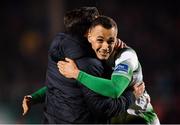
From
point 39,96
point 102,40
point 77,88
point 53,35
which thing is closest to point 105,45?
point 102,40

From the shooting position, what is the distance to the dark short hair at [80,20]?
11.3 ft

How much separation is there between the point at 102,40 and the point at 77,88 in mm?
314

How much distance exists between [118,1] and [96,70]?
6698 millimetres

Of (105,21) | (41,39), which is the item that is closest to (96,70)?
(105,21)

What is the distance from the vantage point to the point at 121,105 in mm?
3361

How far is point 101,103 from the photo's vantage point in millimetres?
3314

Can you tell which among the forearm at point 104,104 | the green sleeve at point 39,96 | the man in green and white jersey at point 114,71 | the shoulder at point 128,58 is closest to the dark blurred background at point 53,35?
the green sleeve at point 39,96

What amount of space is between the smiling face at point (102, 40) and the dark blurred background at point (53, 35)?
11.1 feet

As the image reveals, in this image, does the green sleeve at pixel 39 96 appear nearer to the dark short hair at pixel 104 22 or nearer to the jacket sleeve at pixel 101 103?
the jacket sleeve at pixel 101 103

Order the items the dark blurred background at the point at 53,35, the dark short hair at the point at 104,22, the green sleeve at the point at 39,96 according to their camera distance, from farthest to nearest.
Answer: the dark blurred background at the point at 53,35 < the green sleeve at the point at 39,96 < the dark short hair at the point at 104,22

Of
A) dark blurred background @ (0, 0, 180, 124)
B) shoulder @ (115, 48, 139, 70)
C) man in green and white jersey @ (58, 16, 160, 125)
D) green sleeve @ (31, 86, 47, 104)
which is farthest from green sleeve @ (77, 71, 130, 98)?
dark blurred background @ (0, 0, 180, 124)

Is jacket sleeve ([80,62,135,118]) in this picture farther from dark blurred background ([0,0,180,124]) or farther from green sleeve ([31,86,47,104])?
dark blurred background ([0,0,180,124])

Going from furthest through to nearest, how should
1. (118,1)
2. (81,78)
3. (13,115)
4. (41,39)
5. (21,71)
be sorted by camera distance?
(118,1)
(41,39)
(21,71)
(13,115)
(81,78)

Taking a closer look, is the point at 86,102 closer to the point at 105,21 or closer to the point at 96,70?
the point at 96,70
